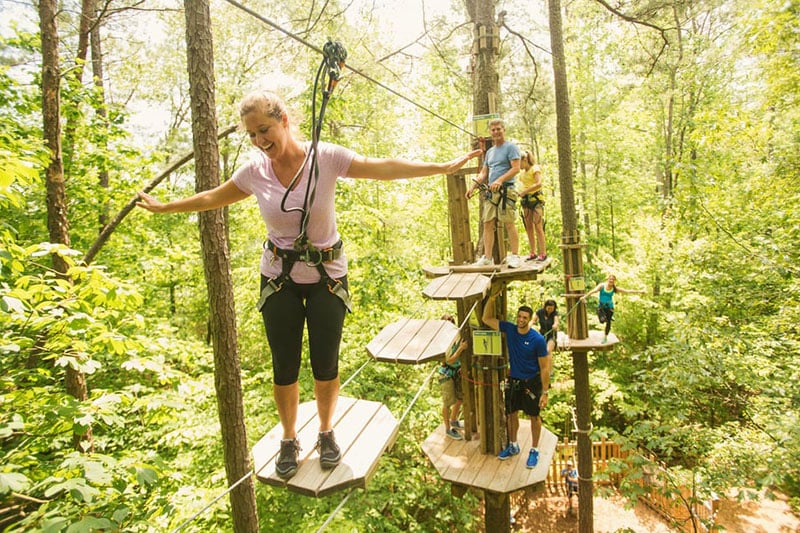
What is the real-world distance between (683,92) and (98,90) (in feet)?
55.6

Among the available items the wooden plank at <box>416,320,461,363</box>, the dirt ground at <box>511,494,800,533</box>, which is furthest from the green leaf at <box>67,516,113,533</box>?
the dirt ground at <box>511,494,800,533</box>

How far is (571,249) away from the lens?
6449mm

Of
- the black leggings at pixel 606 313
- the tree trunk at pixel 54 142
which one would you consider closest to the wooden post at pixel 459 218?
the black leggings at pixel 606 313

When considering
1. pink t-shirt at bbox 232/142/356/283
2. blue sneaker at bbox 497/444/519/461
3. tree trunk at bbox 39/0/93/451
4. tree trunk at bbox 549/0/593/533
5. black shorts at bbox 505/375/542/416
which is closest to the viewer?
pink t-shirt at bbox 232/142/356/283

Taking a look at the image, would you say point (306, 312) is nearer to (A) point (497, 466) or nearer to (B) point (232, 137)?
(A) point (497, 466)

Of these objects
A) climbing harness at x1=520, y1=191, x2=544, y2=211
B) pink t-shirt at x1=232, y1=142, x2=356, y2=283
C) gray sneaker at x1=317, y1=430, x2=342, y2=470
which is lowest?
gray sneaker at x1=317, y1=430, x2=342, y2=470

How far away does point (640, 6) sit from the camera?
274 inches

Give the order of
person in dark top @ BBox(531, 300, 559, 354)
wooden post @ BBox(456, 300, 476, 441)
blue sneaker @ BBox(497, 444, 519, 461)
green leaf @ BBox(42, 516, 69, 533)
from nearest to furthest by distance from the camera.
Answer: green leaf @ BBox(42, 516, 69, 533) → blue sneaker @ BBox(497, 444, 519, 461) → wooden post @ BBox(456, 300, 476, 441) → person in dark top @ BBox(531, 300, 559, 354)

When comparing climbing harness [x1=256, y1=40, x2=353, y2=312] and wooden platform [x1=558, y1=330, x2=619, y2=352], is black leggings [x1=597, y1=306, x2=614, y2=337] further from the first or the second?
climbing harness [x1=256, y1=40, x2=353, y2=312]

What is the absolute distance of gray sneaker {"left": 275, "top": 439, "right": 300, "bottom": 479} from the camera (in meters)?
1.72

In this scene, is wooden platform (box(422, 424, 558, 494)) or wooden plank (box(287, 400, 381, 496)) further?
wooden platform (box(422, 424, 558, 494))

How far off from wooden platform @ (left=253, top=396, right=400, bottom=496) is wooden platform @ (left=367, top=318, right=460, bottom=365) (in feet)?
1.05

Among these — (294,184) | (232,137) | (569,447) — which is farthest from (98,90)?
(569,447)

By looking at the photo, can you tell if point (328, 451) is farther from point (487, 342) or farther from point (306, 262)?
point (487, 342)
